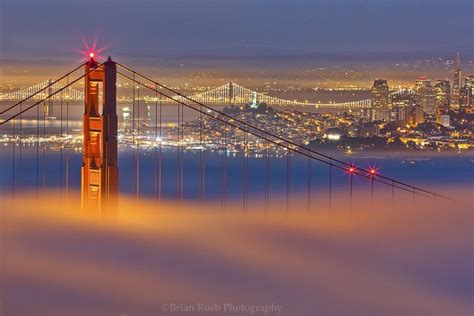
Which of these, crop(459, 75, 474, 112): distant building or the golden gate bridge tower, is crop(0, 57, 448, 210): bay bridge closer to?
Result: the golden gate bridge tower

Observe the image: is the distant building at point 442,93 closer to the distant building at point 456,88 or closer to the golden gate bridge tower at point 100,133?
the distant building at point 456,88

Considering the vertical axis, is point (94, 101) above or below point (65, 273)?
above

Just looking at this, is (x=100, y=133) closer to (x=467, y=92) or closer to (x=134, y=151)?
(x=134, y=151)

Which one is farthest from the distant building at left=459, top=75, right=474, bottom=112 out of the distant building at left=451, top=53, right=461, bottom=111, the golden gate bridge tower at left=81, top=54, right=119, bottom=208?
the golden gate bridge tower at left=81, top=54, right=119, bottom=208

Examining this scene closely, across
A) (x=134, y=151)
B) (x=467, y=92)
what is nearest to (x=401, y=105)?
(x=467, y=92)

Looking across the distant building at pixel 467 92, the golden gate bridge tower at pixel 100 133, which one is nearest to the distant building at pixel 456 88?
the distant building at pixel 467 92

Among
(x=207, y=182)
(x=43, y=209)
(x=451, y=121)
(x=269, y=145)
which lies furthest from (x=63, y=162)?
(x=451, y=121)

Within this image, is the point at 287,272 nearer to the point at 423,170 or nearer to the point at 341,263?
the point at 341,263
